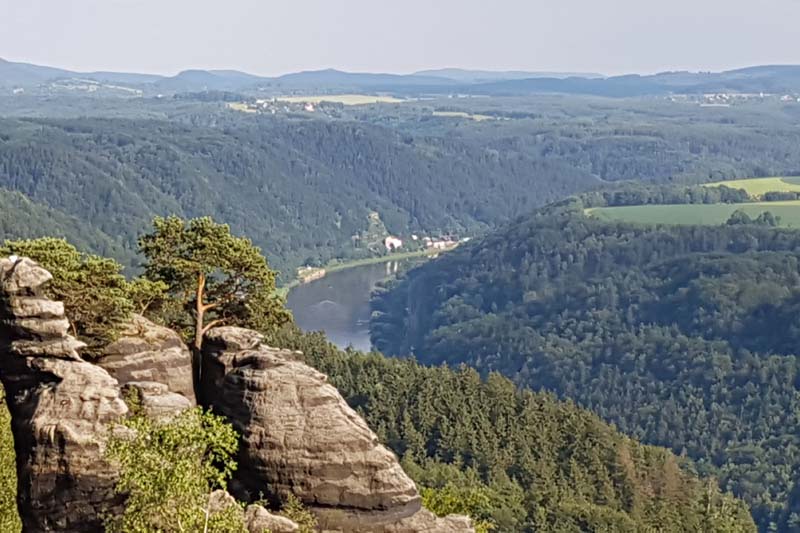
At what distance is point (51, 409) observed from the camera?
31.4m

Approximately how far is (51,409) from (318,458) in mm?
7703

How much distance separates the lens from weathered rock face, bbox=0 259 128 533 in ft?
99.5

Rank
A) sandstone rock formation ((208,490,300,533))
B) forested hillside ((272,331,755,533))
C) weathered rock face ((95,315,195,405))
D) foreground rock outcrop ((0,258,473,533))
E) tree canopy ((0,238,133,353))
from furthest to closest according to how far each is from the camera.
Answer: forested hillside ((272,331,755,533)), weathered rock face ((95,315,195,405)), tree canopy ((0,238,133,353)), foreground rock outcrop ((0,258,473,533)), sandstone rock formation ((208,490,300,533))

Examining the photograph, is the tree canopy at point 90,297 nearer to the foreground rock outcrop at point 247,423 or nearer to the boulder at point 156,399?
the foreground rock outcrop at point 247,423

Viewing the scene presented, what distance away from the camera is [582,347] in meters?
184

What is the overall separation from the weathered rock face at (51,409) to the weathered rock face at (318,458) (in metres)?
4.30

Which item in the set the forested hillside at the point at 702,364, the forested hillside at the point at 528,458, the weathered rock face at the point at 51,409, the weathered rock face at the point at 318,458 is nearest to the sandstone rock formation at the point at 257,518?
the weathered rock face at the point at 318,458


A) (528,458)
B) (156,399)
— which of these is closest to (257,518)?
(156,399)

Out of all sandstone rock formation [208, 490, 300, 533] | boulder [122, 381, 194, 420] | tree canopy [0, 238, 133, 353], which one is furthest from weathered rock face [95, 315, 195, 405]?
sandstone rock formation [208, 490, 300, 533]

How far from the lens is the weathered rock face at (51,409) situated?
30.3 meters

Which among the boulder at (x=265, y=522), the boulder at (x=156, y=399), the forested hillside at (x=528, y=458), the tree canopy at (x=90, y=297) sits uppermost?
the tree canopy at (x=90, y=297)

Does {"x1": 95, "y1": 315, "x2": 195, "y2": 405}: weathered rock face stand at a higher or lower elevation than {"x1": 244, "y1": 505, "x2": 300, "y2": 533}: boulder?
higher

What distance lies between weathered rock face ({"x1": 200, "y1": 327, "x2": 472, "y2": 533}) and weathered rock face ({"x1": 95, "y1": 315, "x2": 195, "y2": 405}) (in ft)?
11.8

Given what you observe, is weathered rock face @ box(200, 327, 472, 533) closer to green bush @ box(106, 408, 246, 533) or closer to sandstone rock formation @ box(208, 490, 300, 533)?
sandstone rock formation @ box(208, 490, 300, 533)
